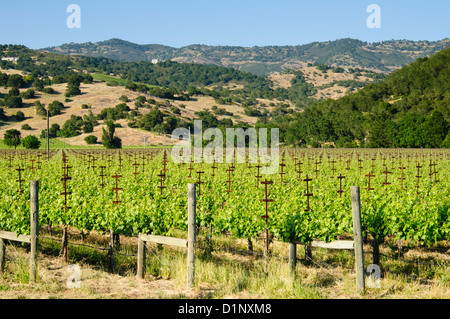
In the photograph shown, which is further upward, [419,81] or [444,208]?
[419,81]

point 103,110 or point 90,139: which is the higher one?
point 103,110

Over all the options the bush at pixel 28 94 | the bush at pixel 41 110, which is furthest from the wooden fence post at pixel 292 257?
the bush at pixel 28 94

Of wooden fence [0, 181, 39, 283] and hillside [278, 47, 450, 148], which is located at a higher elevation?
hillside [278, 47, 450, 148]

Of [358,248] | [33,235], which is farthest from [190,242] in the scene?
[33,235]

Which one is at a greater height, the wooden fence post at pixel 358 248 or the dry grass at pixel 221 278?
the wooden fence post at pixel 358 248

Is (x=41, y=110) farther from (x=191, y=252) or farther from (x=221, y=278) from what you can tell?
(x=191, y=252)

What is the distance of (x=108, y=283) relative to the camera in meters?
10.1

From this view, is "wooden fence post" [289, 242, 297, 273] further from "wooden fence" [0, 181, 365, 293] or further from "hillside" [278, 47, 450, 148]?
"hillside" [278, 47, 450, 148]

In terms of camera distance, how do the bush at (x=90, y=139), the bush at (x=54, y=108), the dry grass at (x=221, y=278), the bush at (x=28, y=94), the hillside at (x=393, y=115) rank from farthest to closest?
the bush at (x=28, y=94), the bush at (x=54, y=108), the bush at (x=90, y=139), the hillside at (x=393, y=115), the dry grass at (x=221, y=278)

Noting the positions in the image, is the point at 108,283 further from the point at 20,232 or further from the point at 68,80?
the point at 68,80

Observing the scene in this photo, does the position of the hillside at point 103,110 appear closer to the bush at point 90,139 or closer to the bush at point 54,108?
the bush at point 90,139

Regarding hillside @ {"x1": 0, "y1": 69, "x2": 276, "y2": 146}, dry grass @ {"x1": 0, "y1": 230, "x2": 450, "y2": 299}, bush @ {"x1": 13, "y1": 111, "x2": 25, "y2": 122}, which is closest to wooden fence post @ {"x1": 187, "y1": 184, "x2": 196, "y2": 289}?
dry grass @ {"x1": 0, "y1": 230, "x2": 450, "y2": 299}
